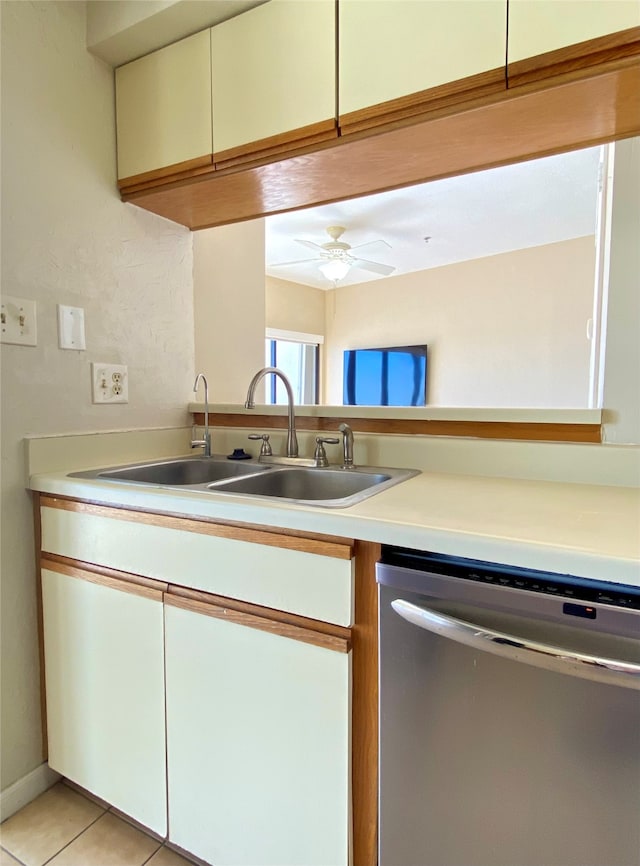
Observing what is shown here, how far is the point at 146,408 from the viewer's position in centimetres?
157

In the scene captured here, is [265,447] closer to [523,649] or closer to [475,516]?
[475,516]

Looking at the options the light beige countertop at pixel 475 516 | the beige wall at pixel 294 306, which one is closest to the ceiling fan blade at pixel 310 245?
the beige wall at pixel 294 306

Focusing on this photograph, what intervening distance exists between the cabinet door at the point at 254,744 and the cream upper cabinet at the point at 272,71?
1180 mm

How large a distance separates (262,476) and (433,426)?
512mm

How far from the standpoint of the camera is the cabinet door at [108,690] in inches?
42.0

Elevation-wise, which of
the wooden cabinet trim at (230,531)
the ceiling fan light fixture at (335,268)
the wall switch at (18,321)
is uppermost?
the ceiling fan light fixture at (335,268)

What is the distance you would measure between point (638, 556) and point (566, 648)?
164 mm

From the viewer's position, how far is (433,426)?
135cm

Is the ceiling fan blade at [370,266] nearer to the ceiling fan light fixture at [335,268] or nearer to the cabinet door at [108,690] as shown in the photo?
→ the ceiling fan light fixture at [335,268]

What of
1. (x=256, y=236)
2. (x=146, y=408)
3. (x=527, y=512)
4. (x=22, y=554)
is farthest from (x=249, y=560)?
(x=256, y=236)

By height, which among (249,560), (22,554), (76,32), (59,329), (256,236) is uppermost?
(76,32)

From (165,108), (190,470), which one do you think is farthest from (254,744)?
(165,108)

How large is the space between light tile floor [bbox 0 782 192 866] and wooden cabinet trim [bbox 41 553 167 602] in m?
0.65

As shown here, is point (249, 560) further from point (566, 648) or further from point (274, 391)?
point (274, 391)
